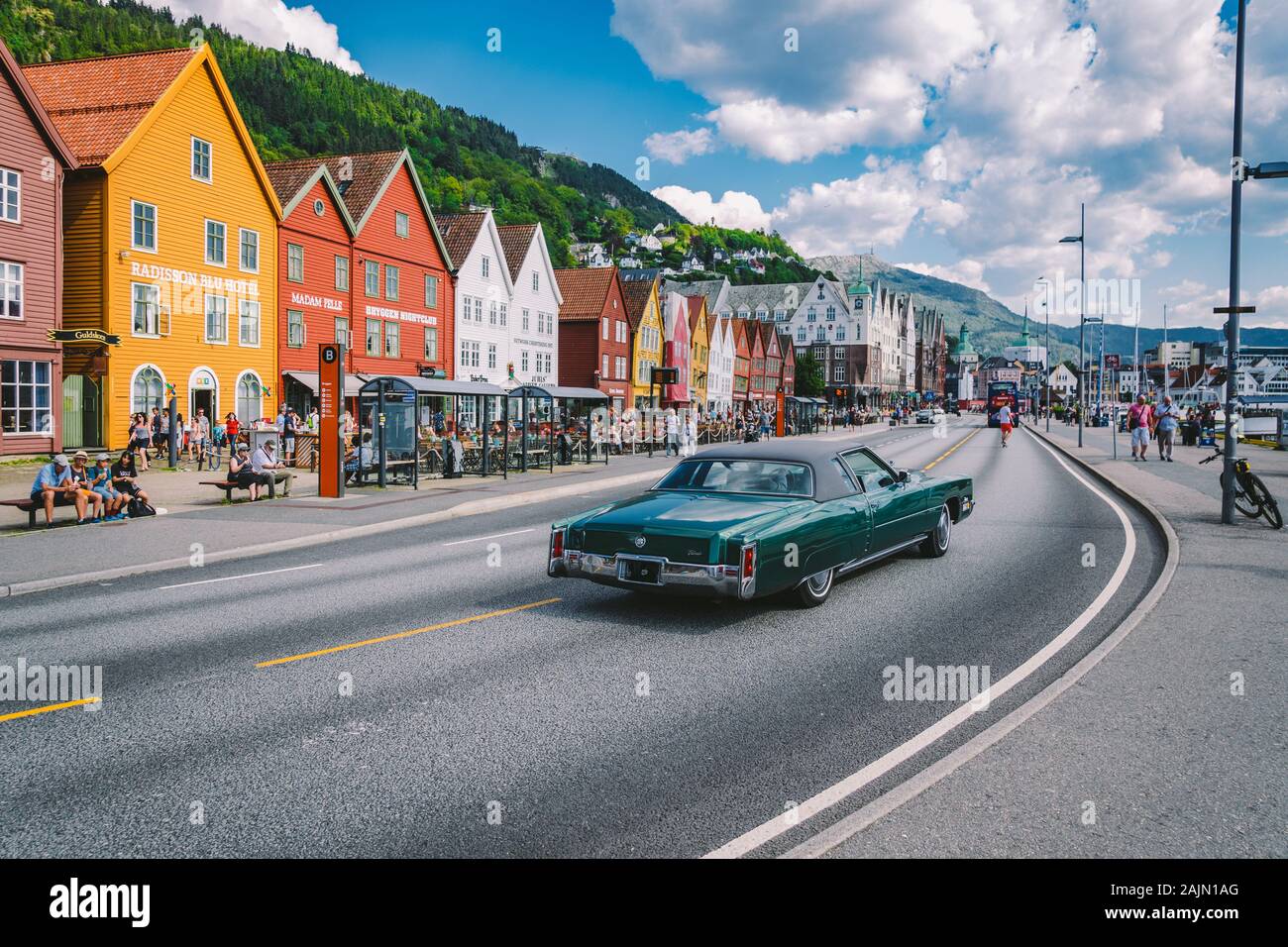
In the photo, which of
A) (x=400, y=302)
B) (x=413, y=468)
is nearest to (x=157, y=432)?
(x=413, y=468)

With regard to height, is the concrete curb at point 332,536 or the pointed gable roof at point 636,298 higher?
the pointed gable roof at point 636,298

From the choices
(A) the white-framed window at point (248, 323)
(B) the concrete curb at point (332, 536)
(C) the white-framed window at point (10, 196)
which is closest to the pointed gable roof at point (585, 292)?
(A) the white-framed window at point (248, 323)

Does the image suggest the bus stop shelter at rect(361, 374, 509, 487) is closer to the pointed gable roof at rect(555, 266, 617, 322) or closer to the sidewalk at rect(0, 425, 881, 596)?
the sidewalk at rect(0, 425, 881, 596)

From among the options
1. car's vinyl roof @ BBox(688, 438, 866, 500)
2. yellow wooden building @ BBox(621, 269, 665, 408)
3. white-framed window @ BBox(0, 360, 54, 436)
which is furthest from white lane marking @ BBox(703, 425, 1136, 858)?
yellow wooden building @ BBox(621, 269, 665, 408)

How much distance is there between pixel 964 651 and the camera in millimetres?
6773

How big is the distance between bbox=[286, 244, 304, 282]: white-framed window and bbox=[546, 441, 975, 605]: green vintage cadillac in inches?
1187

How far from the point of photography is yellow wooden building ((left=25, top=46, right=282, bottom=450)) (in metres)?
27.1

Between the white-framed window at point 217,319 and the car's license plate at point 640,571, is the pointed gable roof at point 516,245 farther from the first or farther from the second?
the car's license plate at point 640,571

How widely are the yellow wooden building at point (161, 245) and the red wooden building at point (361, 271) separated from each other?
140 cm

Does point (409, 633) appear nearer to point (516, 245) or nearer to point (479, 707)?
point (479, 707)

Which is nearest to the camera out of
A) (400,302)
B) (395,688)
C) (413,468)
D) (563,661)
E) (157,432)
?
(395,688)

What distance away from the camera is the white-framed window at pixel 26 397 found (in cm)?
2436
